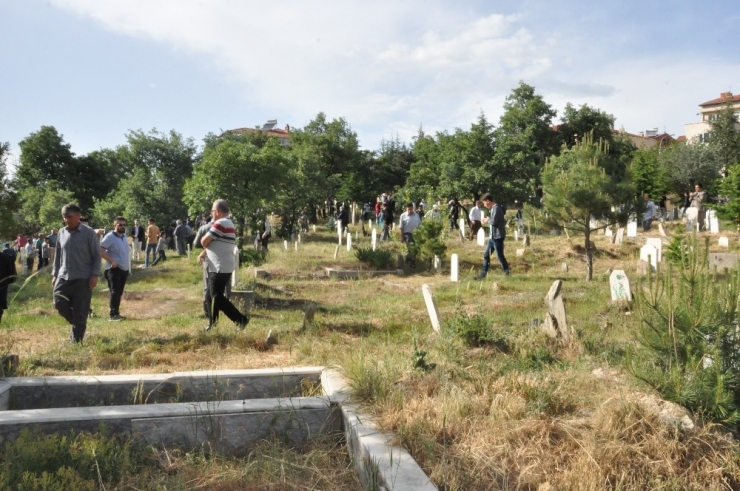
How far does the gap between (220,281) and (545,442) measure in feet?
14.7

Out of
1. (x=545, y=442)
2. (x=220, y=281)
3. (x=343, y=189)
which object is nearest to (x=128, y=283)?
(x=220, y=281)

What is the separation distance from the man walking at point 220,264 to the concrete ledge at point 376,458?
10.2ft

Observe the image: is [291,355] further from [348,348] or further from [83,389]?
[83,389]

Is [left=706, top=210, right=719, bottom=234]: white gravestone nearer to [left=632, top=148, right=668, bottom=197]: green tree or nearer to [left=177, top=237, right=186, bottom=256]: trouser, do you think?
[left=632, top=148, right=668, bottom=197]: green tree

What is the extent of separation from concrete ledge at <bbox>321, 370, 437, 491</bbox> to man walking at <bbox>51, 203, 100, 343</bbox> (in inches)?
144

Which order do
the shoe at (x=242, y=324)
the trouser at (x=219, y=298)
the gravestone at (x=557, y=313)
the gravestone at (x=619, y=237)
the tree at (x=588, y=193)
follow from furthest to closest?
the gravestone at (x=619, y=237)
the tree at (x=588, y=193)
the shoe at (x=242, y=324)
the trouser at (x=219, y=298)
the gravestone at (x=557, y=313)

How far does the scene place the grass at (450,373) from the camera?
140 inches

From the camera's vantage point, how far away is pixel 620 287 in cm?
844

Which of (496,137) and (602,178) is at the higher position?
(496,137)

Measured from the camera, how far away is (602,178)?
11.9 metres

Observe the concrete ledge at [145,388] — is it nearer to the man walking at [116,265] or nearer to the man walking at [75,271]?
the man walking at [75,271]

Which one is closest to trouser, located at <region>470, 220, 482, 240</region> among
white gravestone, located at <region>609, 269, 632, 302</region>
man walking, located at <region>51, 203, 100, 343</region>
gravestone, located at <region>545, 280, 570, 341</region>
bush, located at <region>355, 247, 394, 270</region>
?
bush, located at <region>355, 247, 394, 270</region>

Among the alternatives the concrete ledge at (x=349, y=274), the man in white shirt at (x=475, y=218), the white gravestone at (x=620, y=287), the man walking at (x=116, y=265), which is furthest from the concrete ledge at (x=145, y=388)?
the man in white shirt at (x=475, y=218)

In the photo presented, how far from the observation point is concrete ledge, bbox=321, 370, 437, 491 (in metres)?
3.10
